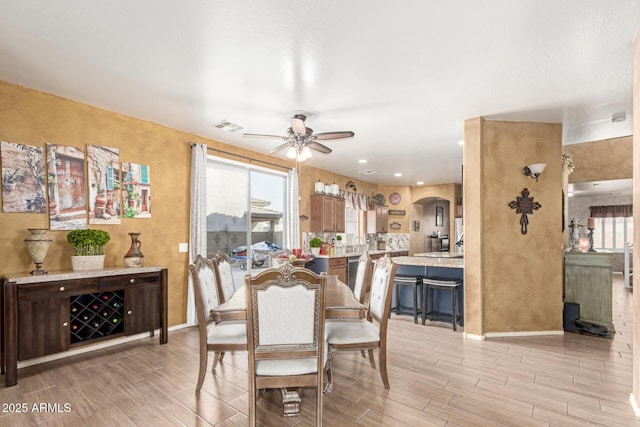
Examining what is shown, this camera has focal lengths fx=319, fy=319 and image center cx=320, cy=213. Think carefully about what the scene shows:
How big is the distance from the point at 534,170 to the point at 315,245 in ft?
13.1

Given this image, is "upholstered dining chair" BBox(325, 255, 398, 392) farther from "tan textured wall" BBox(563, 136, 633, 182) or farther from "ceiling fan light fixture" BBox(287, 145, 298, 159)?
"tan textured wall" BBox(563, 136, 633, 182)

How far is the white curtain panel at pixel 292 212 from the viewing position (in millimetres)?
6395

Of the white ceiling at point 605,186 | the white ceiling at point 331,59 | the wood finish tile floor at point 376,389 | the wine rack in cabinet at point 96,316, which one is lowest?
the wood finish tile floor at point 376,389

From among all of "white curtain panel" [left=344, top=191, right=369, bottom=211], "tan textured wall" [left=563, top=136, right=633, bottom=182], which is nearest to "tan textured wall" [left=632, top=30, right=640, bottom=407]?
"tan textured wall" [left=563, top=136, right=633, bottom=182]

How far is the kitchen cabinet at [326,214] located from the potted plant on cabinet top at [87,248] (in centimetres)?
413

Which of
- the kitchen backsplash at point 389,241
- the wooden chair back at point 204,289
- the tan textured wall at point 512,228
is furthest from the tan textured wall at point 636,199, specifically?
the kitchen backsplash at point 389,241

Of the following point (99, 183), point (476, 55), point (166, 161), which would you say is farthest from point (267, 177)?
point (476, 55)

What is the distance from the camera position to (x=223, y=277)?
3494mm

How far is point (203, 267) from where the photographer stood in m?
2.95

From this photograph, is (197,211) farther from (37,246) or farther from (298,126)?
(298,126)

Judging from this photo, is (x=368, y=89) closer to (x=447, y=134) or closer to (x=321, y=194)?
(x=447, y=134)

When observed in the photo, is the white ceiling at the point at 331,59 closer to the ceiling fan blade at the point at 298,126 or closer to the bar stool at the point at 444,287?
the ceiling fan blade at the point at 298,126

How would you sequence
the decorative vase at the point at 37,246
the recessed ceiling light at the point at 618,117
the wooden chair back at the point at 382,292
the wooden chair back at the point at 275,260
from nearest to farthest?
the wooden chair back at the point at 382,292 → the decorative vase at the point at 37,246 → the recessed ceiling light at the point at 618,117 → the wooden chair back at the point at 275,260

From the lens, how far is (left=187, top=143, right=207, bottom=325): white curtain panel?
4.66m
